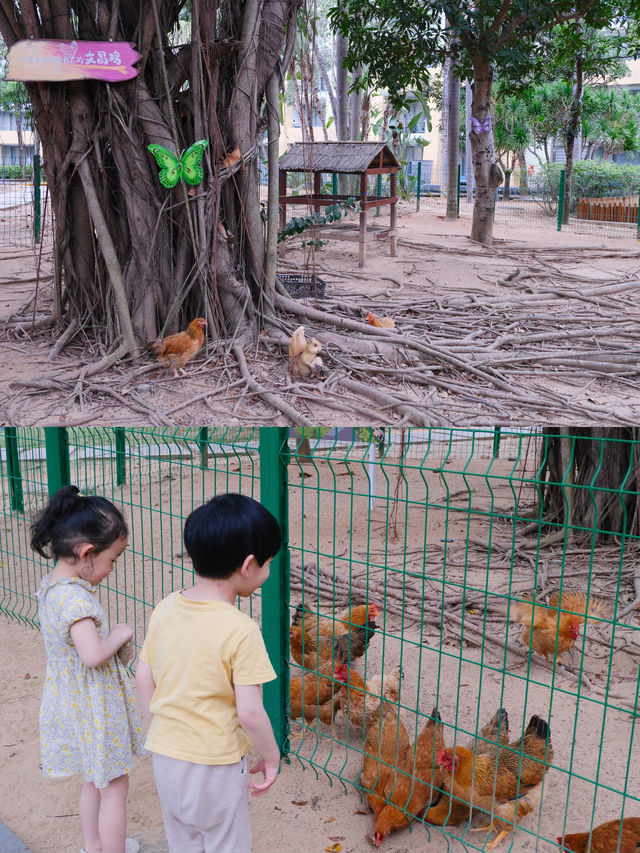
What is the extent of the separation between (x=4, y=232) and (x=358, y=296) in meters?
7.72

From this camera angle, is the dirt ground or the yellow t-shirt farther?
the dirt ground

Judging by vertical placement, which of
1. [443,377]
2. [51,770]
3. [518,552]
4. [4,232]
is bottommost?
[518,552]

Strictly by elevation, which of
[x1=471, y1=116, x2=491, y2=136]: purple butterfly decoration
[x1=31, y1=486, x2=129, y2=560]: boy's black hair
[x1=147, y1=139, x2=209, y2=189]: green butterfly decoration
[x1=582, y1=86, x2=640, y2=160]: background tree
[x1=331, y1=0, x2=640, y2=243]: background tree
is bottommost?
[x1=31, y1=486, x2=129, y2=560]: boy's black hair

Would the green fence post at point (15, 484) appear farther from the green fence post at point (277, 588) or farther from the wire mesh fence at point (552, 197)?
the wire mesh fence at point (552, 197)

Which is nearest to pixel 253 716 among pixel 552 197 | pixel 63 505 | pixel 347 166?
pixel 63 505

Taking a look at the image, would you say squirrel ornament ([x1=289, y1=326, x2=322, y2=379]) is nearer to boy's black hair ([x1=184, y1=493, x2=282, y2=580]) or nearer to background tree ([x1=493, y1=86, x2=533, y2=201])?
boy's black hair ([x1=184, y1=493, x2=282, y2=580])

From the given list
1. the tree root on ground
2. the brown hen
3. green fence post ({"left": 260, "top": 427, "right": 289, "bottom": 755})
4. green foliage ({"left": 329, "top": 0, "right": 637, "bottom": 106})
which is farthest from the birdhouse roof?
green fence post ({"left": 260, "top": 427, "right": 289, "bottom": 755})

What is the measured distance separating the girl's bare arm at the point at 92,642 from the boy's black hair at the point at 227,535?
0.43 meters

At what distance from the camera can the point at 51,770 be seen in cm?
226

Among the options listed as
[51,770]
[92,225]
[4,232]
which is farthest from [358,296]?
[4,232]

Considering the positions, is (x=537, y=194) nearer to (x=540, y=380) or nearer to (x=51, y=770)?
(x=540, y=380)

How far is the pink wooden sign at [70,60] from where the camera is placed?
5.46m

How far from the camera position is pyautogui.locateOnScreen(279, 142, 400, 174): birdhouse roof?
9617mm

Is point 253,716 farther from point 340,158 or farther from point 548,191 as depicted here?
point 548,191
